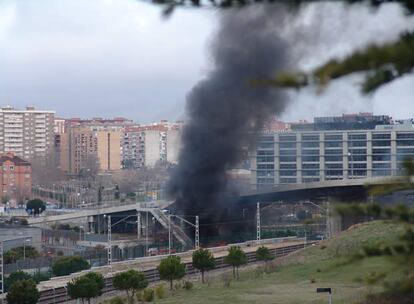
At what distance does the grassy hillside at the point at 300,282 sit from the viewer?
1648cm

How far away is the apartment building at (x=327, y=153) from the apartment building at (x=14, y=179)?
25.3 m

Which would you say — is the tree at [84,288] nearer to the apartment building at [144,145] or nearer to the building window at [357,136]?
the building window at [357,136]

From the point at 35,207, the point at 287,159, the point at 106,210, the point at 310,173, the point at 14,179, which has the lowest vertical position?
the point at 35,207

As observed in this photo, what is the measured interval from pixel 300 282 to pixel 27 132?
74861mm

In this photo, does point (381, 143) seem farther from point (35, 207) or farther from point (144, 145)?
point (144, 145)

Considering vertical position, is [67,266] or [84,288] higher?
[84,288]

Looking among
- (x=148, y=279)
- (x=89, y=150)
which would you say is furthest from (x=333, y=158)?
(x=89, y=150)

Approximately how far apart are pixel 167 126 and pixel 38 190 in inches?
1013

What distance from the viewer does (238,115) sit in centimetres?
3177

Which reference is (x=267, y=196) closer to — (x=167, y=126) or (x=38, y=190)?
(x=38, y=190)

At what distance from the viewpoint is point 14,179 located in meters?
67.9

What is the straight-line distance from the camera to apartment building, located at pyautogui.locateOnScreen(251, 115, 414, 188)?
46.0 metres

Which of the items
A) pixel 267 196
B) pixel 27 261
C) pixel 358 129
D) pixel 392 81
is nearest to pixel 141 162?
pixel 358 129

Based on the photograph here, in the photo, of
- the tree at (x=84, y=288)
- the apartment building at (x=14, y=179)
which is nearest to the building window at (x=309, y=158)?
the apartment building at (x=14, y=179)
